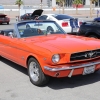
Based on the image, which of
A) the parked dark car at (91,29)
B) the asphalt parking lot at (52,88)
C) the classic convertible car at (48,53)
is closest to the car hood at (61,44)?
the classic convertible car at (48,53)

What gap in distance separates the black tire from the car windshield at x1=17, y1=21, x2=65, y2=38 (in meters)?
1.10

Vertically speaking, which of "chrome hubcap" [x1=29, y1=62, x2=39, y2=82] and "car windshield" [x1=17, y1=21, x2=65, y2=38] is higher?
"car windshield" [x1=17, y1=21, x2=65, y2=38]

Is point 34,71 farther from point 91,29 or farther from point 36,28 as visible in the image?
point 91,29

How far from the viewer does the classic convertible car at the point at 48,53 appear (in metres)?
4.84

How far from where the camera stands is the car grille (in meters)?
4.95

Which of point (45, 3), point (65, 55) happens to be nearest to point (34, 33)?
point (65, 55)

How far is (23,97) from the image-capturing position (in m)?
4.76

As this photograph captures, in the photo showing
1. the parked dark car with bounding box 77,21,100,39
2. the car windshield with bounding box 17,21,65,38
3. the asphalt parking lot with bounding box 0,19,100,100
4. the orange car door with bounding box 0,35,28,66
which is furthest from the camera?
the parked dark car with bounding box 77,21,100,39

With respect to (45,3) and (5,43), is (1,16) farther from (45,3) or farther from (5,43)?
(45,3)

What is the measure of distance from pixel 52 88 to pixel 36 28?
199 centimetres

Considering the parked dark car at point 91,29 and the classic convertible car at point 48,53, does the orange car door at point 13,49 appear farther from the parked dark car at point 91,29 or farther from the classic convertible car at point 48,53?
the parked dark car at point 91,29

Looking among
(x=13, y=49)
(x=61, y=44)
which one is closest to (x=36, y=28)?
(x=13, y=49)

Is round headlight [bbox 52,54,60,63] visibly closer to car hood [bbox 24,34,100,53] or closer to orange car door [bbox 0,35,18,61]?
car hood [bbox 24,34,100,53]

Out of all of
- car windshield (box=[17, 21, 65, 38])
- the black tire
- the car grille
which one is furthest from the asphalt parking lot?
car windshield (box=[17, 21, 65, 38])
